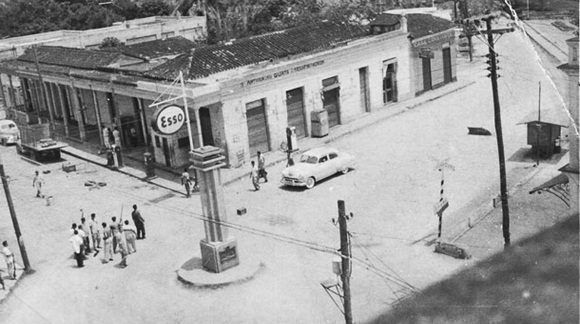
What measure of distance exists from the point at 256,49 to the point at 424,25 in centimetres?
1389

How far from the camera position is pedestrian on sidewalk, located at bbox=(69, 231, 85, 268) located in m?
25.2

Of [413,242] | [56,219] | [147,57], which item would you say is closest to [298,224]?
[413,242]

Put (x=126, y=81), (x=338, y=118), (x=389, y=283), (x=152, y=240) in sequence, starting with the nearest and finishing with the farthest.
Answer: (x=389, y=283) → (x=152, y=240) → (x=126, y=81) → (x=338, y=118)

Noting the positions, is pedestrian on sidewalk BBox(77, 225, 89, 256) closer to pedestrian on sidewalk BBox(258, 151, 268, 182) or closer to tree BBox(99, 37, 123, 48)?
pedestrian on sidewalk BBox(258, 151, 268, 182)

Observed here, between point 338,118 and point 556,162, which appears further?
point 338,118

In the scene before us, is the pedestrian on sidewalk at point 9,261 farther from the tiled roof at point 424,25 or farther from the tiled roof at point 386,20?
the tiled roof at point 424,25

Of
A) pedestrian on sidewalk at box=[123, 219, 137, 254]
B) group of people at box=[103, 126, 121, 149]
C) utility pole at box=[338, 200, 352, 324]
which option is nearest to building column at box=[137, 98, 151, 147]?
group of people at box=[103, 126, 121, 149]

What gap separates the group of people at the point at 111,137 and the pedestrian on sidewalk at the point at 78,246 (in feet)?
A: 46.7

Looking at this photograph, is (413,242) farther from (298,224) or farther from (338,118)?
(338,118)

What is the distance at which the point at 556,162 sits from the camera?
31.6m

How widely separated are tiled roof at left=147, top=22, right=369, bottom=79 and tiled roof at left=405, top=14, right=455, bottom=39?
126 inches

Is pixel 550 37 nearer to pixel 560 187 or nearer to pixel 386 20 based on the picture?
pixel 386 20

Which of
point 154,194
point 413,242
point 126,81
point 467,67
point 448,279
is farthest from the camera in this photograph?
point 467,67

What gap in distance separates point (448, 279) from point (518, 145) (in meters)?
16.6
